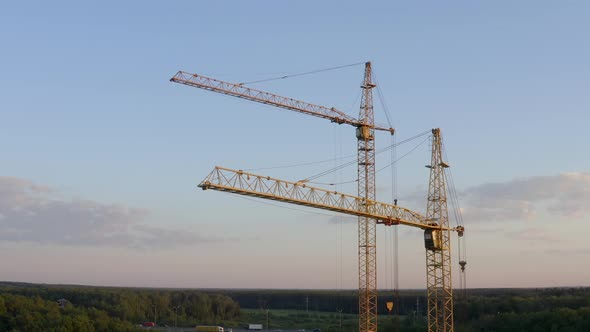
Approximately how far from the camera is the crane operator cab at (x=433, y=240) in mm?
85562

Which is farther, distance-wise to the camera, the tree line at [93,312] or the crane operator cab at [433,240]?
the tree line at [93,312]

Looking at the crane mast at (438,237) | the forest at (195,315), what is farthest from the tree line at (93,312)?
the crane mast at (438,237)

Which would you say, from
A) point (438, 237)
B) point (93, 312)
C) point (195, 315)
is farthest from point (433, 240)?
point (195, 315)

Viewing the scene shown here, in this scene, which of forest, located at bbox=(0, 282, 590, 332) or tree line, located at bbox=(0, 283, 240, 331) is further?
forest, located at bbox=(0, 282, 590, 332)

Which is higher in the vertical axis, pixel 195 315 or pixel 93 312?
pixel 93 312

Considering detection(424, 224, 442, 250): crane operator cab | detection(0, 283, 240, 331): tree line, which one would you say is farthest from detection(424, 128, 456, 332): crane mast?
detection(0, 283, 240, 331): tree line

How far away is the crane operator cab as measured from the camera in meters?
85.6

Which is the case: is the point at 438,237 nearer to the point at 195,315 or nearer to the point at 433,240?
the point at 433,240

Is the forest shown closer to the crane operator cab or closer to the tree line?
the tree line

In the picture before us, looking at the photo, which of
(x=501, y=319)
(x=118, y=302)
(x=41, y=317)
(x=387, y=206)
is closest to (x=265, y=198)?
(x=387, y=206)

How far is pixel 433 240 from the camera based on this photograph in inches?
3369

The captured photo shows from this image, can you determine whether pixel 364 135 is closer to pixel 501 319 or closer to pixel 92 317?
pixel 501 319

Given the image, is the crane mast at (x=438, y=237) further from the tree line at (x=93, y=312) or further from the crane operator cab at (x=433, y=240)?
the tree line at (x=93, y=312)

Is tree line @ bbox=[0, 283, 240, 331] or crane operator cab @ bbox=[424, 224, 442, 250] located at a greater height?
crane operator cab @ bbox=[424, 224, 442, 250]
